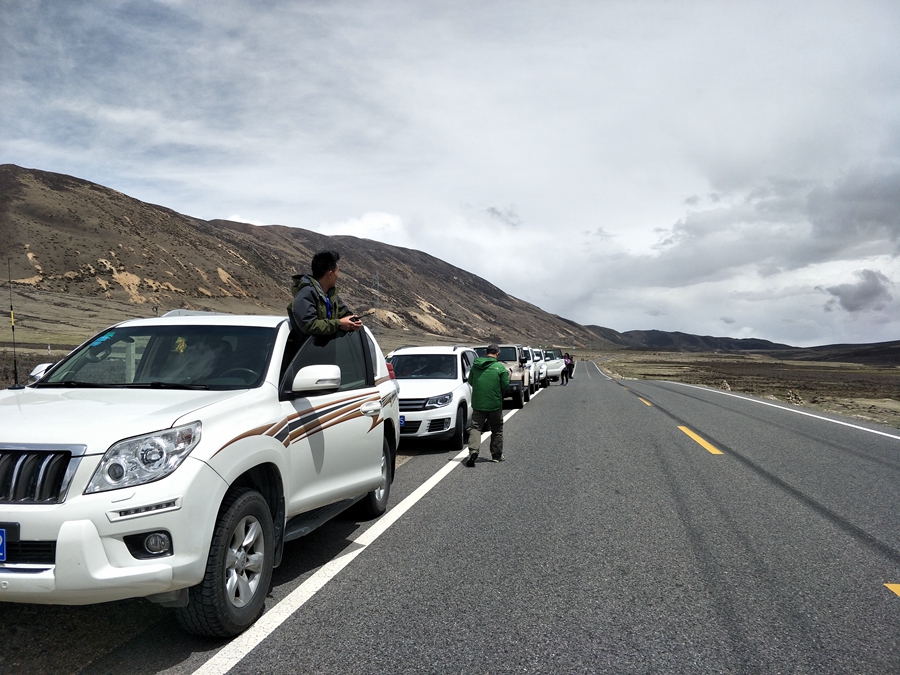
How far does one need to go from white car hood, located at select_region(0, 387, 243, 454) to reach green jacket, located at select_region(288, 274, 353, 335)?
924mm

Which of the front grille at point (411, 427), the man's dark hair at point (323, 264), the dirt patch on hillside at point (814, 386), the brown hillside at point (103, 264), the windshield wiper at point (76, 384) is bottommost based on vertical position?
the dirt patch on hillside at point (814, 386)

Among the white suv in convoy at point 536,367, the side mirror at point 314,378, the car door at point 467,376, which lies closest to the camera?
the side mirror at point 314,378

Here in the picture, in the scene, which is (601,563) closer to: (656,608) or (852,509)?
(656,608)

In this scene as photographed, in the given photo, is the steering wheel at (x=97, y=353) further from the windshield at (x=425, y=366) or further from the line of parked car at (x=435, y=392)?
the windshield at (x=425, y=366)

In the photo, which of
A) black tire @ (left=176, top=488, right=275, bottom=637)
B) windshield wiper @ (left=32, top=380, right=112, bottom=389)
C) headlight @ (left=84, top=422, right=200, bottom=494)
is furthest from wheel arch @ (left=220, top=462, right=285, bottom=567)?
windshield wiper @ (left=32, top=380, right=112, bottom=389)

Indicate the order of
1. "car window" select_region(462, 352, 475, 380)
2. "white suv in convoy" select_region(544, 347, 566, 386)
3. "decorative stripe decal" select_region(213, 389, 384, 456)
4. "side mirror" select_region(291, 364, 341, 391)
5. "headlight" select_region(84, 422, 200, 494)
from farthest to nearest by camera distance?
"white suv in convoy" select_region(544, 347, 566, 386) → "car window" select_region(462, 352, 475, 380) → "side mirror" select_region(291, 364, 341, 391) → "decorative stripe decal" select_region(213, 389, 384, 456) → "headlight" select_region(84, 422, 200, 494)

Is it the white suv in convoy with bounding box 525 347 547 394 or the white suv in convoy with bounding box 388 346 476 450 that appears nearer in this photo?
the white suv in convoy with bounding box 388 346 476 450

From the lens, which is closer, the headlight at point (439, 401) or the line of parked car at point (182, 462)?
the line of parked car at point (182, 462)

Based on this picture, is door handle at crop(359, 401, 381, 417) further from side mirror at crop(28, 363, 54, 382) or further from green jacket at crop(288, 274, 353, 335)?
side mirror at crop(28, 363, 54, 382)

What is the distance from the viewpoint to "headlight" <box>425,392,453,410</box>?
34.7 feet

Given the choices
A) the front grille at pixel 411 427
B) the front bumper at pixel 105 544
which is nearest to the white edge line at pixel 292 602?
the front bumper at pixel 105 544

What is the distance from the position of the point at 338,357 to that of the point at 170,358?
4.46ft

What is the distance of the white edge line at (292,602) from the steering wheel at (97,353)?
7.37 ft

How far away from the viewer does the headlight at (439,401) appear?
10586 mm
